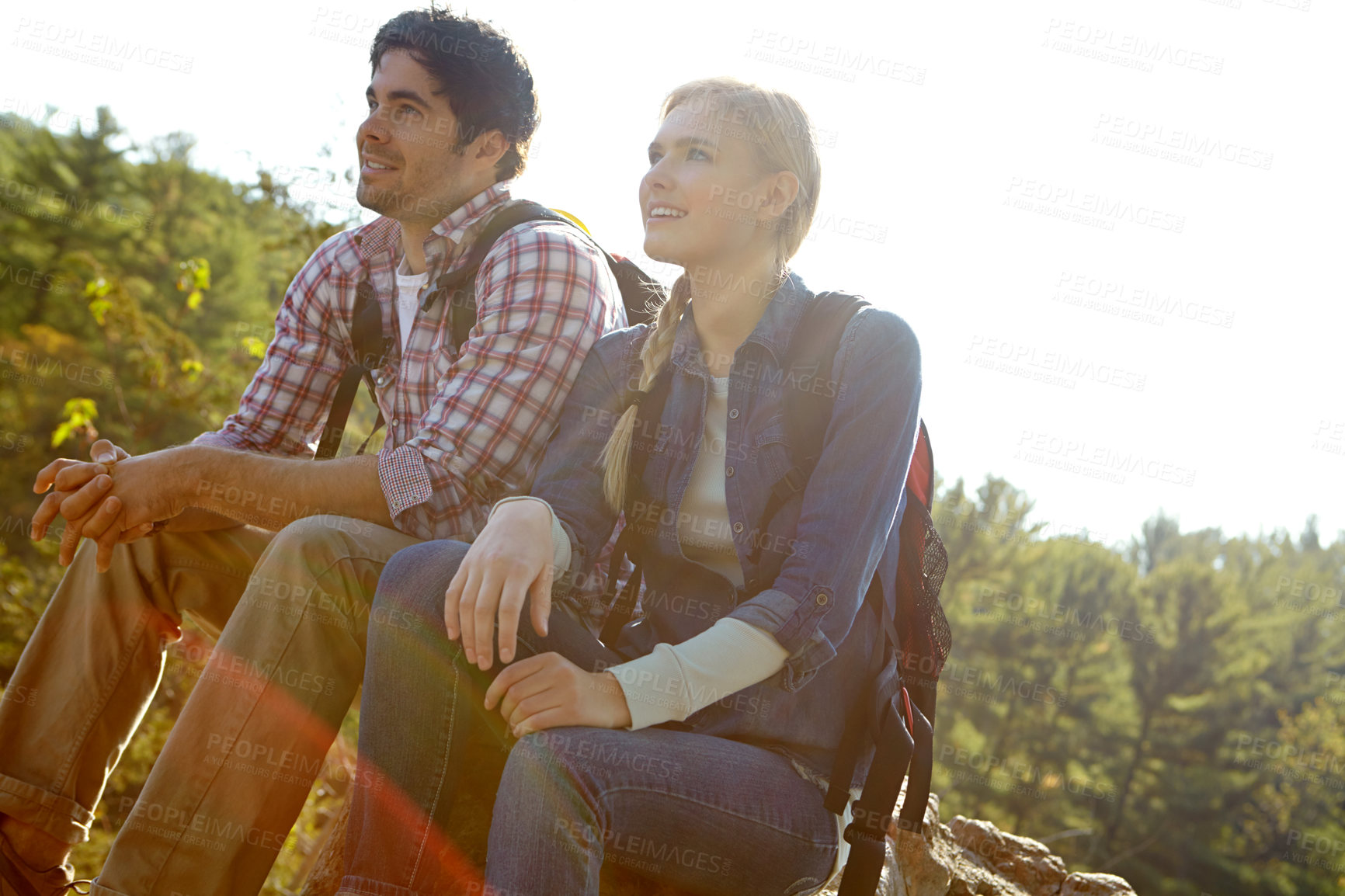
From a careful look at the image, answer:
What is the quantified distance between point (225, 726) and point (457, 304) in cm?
137

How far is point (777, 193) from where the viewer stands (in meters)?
2.25

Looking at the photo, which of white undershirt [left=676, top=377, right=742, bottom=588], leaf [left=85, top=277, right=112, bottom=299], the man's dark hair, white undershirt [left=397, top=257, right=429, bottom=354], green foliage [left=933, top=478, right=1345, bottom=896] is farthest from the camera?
green foliage [left=933, top=478, right=1345, bottom=896]

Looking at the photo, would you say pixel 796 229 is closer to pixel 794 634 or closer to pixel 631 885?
pixel 794 634

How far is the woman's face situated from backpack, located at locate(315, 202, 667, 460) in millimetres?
553

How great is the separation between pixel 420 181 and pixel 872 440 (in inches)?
77.7

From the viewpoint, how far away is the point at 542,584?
72.9 inches

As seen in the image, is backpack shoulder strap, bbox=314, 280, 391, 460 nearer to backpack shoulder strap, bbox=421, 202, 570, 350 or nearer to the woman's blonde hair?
backpack shoulder strap, bbox=421, 202, 570, 350

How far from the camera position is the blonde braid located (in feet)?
7.27

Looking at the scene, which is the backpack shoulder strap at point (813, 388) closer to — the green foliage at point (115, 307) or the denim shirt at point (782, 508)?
the denim shirt at point (782, 508)

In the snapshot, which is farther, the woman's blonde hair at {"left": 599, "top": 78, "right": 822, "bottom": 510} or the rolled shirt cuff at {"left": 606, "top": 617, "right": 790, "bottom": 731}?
the woman's blonde hair at {"left": 599, "top": 78, "right": 822, "bottom": 510}

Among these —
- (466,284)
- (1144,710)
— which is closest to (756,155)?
(466,284)

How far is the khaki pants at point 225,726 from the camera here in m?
1.94

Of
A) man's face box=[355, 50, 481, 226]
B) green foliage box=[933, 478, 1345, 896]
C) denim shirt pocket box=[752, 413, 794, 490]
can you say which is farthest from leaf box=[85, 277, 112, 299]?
green foliage box=[933, 478, 1345, 896]

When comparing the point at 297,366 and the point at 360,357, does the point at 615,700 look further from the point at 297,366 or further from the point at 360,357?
the point at 297,366
